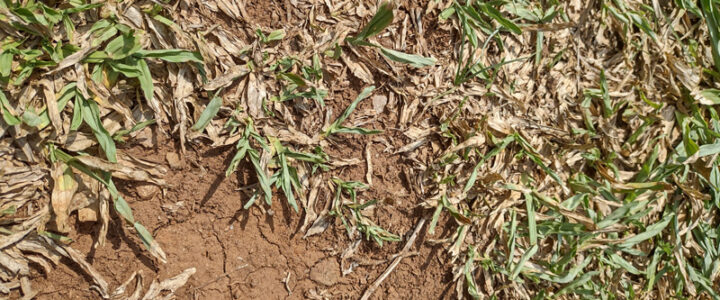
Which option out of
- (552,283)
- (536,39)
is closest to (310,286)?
(552,283)

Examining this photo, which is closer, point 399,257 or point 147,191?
point 147,191

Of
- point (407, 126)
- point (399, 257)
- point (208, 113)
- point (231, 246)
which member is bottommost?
point (399, 257)

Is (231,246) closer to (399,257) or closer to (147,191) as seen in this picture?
(147,191)

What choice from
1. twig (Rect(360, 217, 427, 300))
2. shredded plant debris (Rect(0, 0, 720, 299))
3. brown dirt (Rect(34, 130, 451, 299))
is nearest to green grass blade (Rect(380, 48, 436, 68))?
shredded plant debris (Rect(0, 0, 720, 299))

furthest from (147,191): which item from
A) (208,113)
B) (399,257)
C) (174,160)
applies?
(399,257)

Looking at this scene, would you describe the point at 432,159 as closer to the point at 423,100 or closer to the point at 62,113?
the point at 423,100

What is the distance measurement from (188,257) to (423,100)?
1.00 m

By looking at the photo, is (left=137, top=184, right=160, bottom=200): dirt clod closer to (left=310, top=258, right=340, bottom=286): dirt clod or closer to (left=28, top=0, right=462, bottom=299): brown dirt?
(left=28, top=0, right=462, bottom=299): brown dirt

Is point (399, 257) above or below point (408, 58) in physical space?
below

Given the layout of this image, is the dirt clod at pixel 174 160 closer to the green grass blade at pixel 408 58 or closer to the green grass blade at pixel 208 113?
the green grass blade at pixel 208 113

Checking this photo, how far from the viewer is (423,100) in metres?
2.20

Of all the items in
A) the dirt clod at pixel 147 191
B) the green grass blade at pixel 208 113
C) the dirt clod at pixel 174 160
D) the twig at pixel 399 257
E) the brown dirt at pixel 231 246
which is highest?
the green grass blade at pixel 208 113

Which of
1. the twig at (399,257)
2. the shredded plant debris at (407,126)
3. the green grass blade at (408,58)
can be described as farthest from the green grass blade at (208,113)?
the twig at (399,257)

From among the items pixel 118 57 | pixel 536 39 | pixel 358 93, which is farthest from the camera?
pixel 536 39
